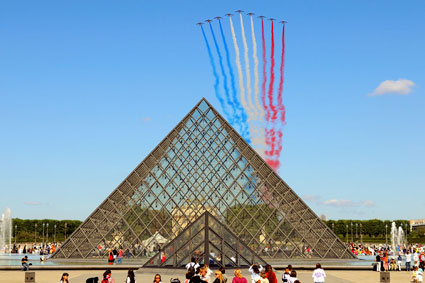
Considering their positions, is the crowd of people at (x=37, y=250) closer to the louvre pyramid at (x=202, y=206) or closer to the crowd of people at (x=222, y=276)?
the louvre pyramid at (x=202, y=206)

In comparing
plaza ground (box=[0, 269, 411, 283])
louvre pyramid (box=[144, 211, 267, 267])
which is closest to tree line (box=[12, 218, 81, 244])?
plaza ground (box=[0, 269, 411, 283])

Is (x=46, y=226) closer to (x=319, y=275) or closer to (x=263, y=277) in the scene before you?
(x=319, y=275)

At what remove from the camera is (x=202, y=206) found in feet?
127

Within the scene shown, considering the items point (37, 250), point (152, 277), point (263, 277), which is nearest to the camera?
point (263, 277)

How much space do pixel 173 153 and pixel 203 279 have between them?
30.2m

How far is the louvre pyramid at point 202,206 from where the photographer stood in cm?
3619

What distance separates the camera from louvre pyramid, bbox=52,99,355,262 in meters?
36.2

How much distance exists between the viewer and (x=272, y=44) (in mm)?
37500

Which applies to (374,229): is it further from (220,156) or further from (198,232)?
(198,232)

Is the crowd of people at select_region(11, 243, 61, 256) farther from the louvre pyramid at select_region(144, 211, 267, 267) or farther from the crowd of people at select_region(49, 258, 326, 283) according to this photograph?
the crowd of people at select_region(49, 258, 326, 283)

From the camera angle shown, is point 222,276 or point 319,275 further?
point 319,275

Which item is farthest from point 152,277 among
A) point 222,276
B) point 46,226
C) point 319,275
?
point 46,226

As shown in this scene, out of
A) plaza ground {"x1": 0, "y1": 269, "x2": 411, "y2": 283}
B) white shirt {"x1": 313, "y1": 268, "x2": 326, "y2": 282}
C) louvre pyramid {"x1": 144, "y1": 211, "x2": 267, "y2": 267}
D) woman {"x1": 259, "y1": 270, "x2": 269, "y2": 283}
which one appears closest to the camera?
woman {"x1": 259, "y1": 270, "x2": 269, "y2": 283}

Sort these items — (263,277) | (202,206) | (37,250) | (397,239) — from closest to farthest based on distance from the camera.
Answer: (263,277) < (202,206) < (37,250) < (397,239)
